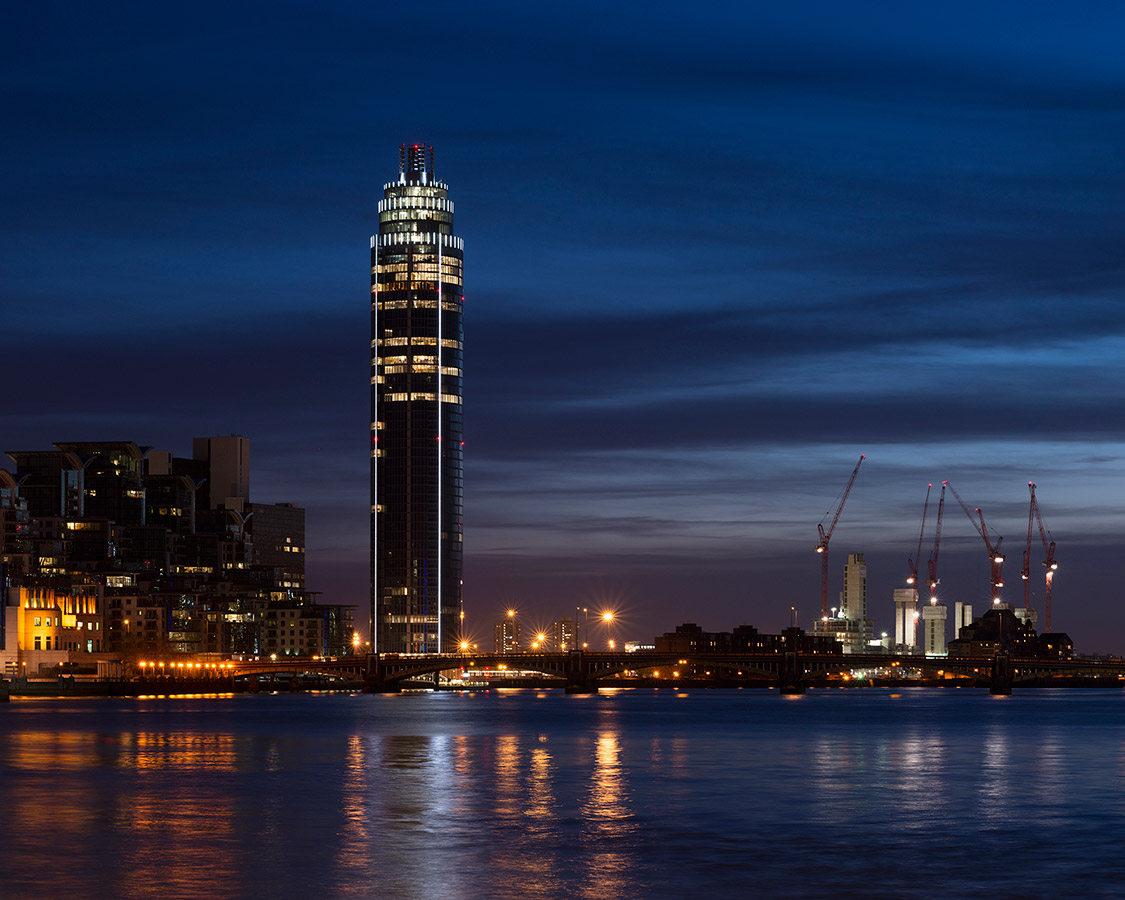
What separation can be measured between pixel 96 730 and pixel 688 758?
65.8m

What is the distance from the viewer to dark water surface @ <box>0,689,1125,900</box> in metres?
55.7

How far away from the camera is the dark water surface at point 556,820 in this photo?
183 ft

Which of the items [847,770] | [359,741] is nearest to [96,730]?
[359,741]

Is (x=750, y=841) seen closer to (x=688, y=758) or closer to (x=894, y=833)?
(x=894, y=833)

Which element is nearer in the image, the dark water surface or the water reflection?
the water reflection

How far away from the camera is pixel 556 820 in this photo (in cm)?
7362

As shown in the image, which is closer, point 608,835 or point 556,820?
point 608,835

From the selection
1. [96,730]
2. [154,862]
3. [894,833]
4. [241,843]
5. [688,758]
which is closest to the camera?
[154,862]

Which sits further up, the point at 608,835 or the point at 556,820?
the point at 608,835

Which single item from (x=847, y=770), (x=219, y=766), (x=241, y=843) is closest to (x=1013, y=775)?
(x=847, y=770)

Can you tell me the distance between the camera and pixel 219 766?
106 meters

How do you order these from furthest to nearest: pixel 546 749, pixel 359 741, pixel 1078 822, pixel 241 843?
pixel 359 741
pixel 546 749
pixel 1078 822
pixel 241 843

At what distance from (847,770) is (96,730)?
79.2 m

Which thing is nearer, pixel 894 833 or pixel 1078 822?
pixel 894 833
